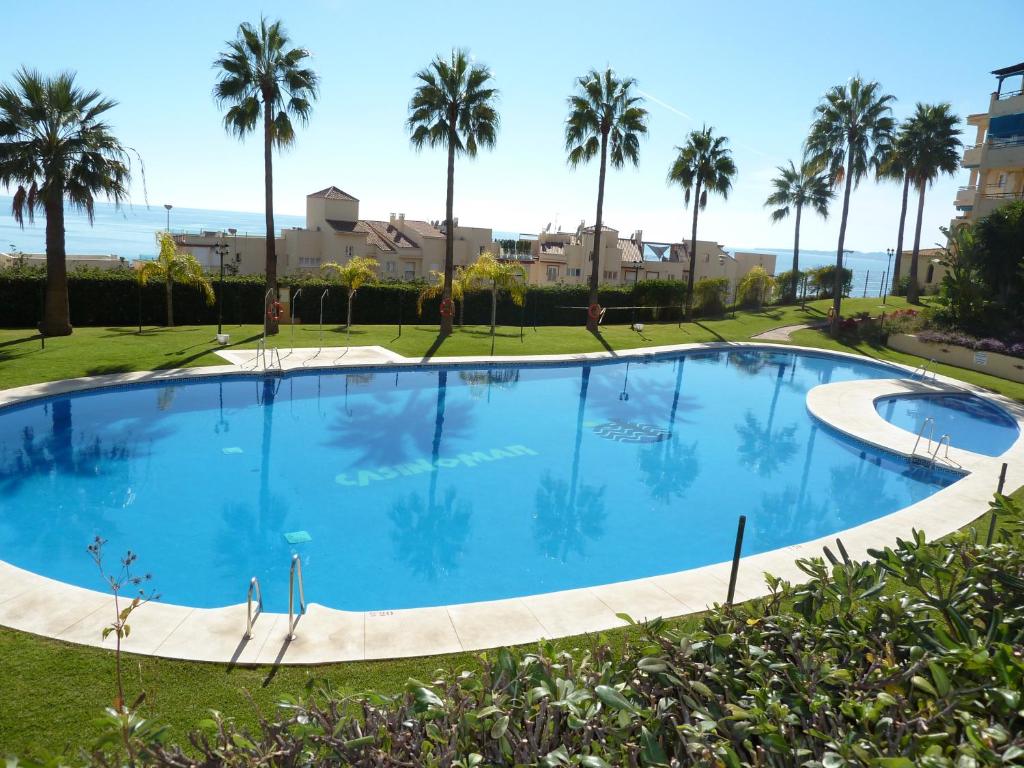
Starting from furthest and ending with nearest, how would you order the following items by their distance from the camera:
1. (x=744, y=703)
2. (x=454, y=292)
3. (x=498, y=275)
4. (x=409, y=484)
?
(x=454, y=292)
(x=498, y=275)
(x=409, y=484)
(x=744, y=703)

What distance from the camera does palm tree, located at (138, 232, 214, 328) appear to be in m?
28.3

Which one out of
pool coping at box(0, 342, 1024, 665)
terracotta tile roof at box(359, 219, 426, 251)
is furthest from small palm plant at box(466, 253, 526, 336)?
terracotta tile roof at box(359, 219, 426, 251)

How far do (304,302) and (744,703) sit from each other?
31.9m

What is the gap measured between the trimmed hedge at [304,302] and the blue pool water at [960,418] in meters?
17.0

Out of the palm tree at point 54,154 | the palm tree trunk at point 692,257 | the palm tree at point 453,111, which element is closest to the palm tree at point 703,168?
the palm tree trunk at point 692,257

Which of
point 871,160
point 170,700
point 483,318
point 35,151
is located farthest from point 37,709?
point 871,160

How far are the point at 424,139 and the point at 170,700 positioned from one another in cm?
2593

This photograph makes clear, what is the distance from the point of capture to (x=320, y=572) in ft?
37.0

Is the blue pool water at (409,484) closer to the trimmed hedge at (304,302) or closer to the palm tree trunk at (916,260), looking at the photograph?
the trimmed hedge at (304,302)

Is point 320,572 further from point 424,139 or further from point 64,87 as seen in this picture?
point 424,139

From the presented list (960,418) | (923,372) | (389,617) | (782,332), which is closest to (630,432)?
(960,418)

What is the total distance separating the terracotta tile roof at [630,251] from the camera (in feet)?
208

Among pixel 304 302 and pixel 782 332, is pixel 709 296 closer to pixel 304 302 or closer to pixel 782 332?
pixel 782 332

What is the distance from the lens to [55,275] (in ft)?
78.5
